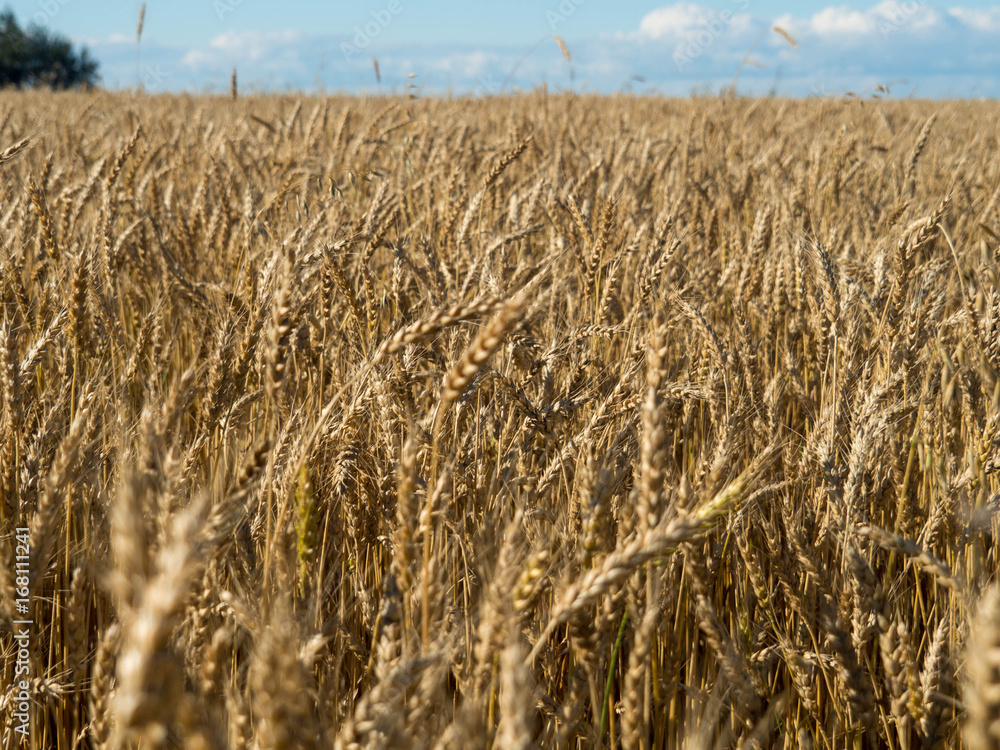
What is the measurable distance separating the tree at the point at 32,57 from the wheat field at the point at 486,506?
114 ft

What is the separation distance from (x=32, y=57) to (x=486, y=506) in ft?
128

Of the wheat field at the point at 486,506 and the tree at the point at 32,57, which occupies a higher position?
the tree at the point at 32,57

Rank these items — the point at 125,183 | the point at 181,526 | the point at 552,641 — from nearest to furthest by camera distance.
A: the point at 181,526
the point at 552,641
the point at 125,183

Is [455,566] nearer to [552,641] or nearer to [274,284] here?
[552,641]

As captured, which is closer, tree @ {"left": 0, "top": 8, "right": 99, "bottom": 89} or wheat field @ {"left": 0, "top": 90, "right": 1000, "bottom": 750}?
wheat field @ {"left": 0, "top": 90, "right": 1000, "bottom": 750}

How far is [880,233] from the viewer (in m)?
2.79

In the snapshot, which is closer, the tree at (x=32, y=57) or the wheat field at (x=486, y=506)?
the wheat field at (x=486, y=506)

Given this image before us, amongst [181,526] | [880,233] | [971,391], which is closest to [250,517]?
[181,526]

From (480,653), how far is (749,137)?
597 cm

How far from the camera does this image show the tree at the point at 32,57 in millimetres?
30281

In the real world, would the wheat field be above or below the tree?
below

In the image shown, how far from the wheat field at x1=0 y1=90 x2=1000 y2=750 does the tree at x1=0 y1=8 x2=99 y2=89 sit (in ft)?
114

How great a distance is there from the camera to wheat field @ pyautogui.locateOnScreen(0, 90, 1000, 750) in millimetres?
673

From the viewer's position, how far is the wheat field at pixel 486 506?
2.21 feet
